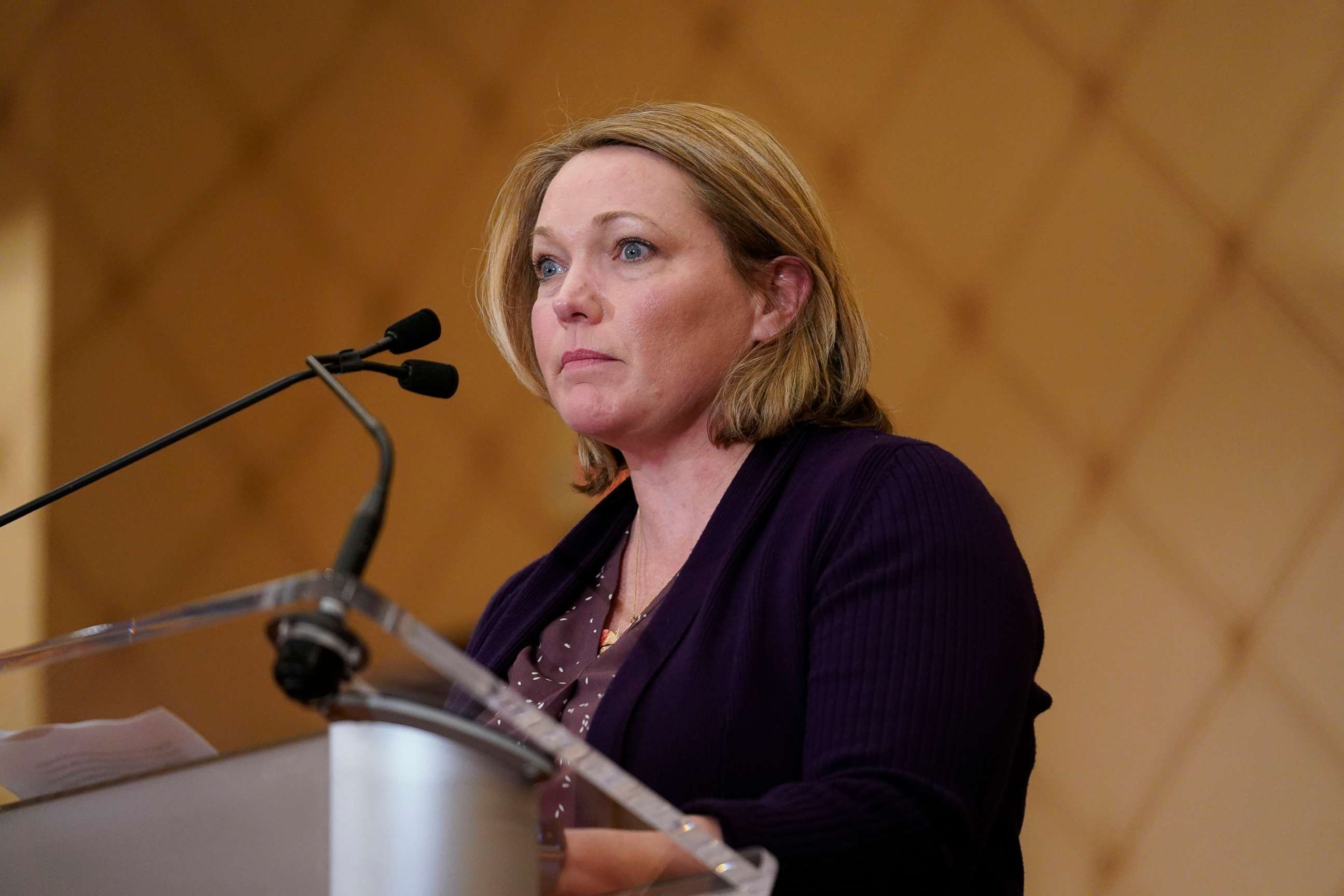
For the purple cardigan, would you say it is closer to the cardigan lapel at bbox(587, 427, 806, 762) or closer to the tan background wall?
the cardigan lapel at bbox(587, 427, 806, 762)

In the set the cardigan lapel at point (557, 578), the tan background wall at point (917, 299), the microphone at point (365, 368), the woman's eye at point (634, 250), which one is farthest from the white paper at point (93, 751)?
the tan background wall at point (917, 299)

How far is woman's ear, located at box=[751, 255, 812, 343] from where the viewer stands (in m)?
0.99

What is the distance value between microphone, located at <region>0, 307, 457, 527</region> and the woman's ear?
0.26 metres

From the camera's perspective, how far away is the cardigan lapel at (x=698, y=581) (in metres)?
0.77

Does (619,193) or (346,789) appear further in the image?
(619,193)

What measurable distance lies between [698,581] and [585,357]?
0.20 meters

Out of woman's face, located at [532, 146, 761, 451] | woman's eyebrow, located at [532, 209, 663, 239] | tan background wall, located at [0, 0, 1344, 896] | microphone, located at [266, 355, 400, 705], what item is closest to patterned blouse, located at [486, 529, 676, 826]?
woman's face, located at [532, 146, 761, 451]

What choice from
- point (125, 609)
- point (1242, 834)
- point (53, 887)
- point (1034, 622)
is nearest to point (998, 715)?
point (1034, 622)

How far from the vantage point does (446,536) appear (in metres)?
1.67

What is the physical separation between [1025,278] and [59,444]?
1.09 meters

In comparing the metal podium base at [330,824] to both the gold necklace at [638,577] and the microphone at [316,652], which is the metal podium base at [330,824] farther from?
the gold necklace at [638,577]

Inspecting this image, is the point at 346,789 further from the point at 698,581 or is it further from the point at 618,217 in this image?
the point at 618,217

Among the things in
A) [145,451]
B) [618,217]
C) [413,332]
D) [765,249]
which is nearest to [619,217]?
[618,217]

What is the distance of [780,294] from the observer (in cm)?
101
